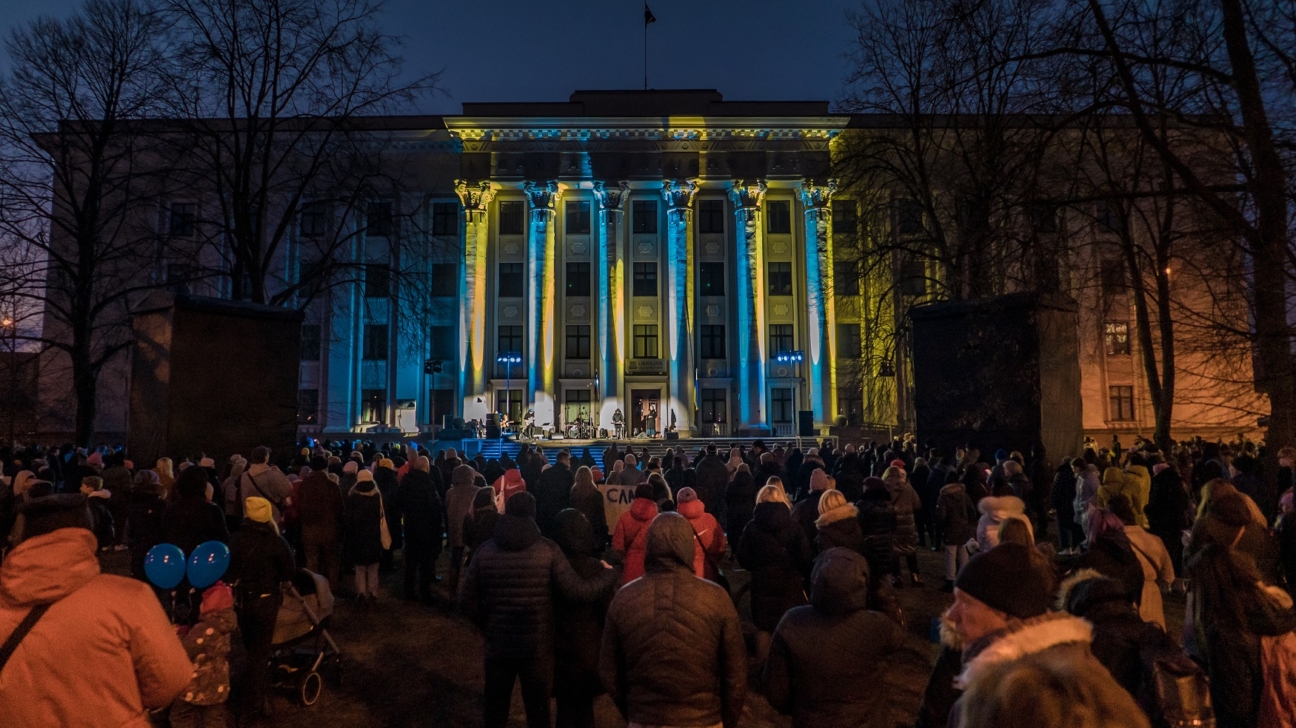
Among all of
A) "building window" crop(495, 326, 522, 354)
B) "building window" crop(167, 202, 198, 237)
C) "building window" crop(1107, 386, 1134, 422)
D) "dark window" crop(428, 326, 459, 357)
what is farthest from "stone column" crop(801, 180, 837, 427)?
"building window" crop(167, 202, 198, 237)

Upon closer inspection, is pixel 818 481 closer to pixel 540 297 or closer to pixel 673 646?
pixel 673 646

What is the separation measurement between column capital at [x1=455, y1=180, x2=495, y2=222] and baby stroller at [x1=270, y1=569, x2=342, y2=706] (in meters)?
37.3

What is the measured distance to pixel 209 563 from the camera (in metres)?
5.24

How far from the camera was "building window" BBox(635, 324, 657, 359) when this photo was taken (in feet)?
140

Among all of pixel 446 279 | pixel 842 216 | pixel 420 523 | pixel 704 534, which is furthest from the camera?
pixel 446 279

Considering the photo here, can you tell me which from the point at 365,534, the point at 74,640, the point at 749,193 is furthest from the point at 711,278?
the point at 74,640

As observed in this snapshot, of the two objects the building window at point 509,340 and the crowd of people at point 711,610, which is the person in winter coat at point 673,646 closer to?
the crowd of people at point 711,610

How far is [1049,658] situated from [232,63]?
72.6 ft

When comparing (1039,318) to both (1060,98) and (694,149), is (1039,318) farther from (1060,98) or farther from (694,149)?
(694,149)

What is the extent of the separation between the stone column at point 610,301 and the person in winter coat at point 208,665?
36127mm

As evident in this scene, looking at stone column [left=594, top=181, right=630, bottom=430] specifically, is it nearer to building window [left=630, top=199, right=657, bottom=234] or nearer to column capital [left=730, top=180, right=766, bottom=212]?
building window [left=630, top=199, right=657, bottom=234]

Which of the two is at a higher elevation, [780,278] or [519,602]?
[780,278]

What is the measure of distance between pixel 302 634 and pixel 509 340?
37.0 metres

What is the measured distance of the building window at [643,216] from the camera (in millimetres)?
43531
